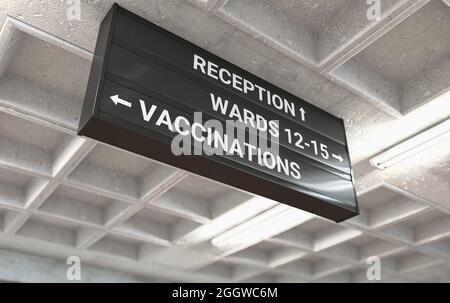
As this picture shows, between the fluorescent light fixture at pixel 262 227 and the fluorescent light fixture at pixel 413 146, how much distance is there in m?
1.09

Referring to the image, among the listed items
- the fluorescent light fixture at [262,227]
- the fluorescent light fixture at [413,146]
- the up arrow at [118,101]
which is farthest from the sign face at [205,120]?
the fluorescent light fixture at [262,227]

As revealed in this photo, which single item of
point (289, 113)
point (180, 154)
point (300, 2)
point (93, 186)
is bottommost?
point (180, 154)

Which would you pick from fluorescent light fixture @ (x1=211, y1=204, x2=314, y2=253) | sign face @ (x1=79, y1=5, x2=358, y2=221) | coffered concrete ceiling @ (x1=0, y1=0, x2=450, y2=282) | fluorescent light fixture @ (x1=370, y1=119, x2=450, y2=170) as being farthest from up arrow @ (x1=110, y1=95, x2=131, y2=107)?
fluorescent light fixture @ (x1=211, y1=204, x2=314, y2=253)

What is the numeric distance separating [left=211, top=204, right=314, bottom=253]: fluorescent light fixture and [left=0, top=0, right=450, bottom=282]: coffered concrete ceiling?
99mm

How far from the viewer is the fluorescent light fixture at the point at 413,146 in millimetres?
2859

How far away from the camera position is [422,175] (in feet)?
11.5

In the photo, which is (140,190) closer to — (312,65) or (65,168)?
(65,168)

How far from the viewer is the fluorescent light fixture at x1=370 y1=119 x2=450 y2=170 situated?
286 centimetres

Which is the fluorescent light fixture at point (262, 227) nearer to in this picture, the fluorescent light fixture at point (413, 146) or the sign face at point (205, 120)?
the fluorescent light fixture at point (413, 146)

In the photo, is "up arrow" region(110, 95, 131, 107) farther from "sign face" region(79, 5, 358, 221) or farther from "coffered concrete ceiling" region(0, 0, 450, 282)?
"coffered concrete ceiling" region(0, 0, 450, 282)
